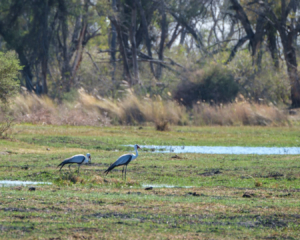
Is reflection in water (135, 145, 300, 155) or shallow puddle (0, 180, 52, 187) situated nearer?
shallow puddle (0, 180, 52, 187)

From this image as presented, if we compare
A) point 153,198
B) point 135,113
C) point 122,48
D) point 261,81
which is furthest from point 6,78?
point 122,48

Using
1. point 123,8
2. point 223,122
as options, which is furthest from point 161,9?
point 223,122

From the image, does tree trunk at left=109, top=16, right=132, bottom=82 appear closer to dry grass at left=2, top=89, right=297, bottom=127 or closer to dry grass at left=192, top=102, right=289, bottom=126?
dry grass at left=2, top=89, right=297, bottom=127

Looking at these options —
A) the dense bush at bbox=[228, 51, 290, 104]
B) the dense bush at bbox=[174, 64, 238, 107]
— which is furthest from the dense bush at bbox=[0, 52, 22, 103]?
the dense bush at bbox=[228, 51, 290, 104]

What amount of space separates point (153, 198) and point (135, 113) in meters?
20.4

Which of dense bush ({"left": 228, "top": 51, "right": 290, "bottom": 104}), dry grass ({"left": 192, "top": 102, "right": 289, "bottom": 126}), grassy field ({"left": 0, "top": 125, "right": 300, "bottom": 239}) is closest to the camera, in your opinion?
grassy field ({"left": 0, "top": 125, "right": 300, "bottom": 239})

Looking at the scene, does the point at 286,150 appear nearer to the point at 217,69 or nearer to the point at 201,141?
the point at 201,141

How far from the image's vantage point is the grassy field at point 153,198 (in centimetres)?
694

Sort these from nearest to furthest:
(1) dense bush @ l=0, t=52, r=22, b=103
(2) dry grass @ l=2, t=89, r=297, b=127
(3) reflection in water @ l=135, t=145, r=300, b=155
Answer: (3) reflection in water @ l=135, t=145, r=300, b=155 < (1) dense bush @ l=0, t=52, r=22, b=103 < (2) dry grass @ l=2, t=89, r=297, b=127

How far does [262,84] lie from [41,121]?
47.8ft

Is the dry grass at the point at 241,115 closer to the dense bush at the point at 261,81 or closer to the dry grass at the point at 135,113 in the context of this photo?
the dry grass at the point at 135,113

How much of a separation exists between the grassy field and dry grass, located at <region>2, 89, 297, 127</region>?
8652 mm

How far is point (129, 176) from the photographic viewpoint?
12406 millimetres

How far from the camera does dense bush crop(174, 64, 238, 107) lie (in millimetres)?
33469
